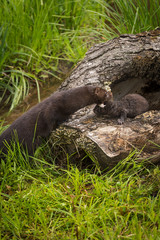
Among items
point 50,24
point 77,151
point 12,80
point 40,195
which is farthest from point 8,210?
point 50,24

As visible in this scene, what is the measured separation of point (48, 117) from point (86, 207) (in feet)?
3.98

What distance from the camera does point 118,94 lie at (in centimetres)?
422

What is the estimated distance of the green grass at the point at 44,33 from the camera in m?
4.92

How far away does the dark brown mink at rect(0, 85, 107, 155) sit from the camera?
343 centimetres

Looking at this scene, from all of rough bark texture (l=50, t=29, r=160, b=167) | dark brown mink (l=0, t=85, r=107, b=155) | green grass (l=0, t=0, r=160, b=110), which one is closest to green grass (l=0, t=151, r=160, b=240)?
rough bark texture (l=50, t=29, r=160, b=167)

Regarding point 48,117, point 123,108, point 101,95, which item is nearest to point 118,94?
point 123,108

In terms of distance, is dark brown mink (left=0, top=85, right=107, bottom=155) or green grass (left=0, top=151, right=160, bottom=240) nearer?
green grass (left=0, top=151, right=160, bottom=240)

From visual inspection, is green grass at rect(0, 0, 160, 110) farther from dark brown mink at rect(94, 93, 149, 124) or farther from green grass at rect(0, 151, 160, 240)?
green grass at rect(0, 151, 160, 240)

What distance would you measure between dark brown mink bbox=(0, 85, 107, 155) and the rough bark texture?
0.41 ft

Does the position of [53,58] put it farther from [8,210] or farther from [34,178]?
[8,210]

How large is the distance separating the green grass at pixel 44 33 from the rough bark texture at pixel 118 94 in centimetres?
101

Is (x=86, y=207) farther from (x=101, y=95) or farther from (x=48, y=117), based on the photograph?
(x=101, y=95)

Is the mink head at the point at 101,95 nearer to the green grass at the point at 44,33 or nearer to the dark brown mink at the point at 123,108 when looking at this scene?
the dark brown mink at the point at 123,108

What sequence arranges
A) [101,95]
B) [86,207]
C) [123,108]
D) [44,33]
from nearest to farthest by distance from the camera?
[86,207] → [101,95] → [123,108] → [44,33]
